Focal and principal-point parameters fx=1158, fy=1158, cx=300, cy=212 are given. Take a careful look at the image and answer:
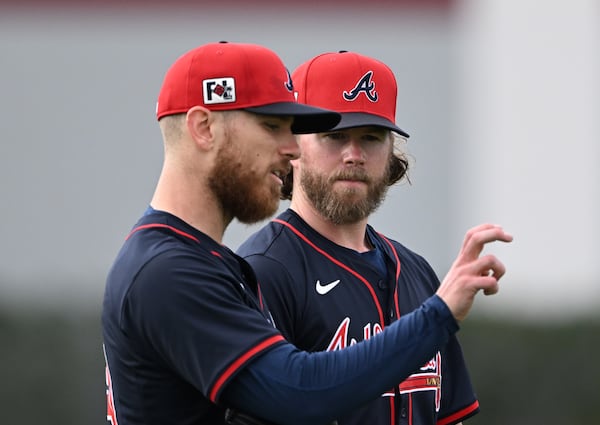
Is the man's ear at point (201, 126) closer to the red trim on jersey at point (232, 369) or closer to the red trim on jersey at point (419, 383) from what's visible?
the red trim on jersey at point (232, 369)

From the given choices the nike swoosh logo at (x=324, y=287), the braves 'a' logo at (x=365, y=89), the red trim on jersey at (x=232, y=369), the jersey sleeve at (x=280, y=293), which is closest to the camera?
the red trim on jersey at (x=232, y=369)

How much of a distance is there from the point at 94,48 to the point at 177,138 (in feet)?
38.6

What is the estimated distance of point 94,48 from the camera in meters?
14.7

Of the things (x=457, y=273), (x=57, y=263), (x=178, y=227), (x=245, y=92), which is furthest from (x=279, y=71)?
(x=57, y=263)

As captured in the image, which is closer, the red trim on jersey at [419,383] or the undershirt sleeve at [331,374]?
the undershirt sleeve at [331,374]

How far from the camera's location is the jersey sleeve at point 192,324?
2.97 m

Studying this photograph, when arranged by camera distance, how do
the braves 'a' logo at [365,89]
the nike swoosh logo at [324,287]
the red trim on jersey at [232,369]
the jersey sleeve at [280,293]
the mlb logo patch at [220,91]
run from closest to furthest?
the red trim on jersey at [232,369]
the mlb logo patch at [220,91]
the jersey sleeve at [280,293]
the nike swoosh logo at [324,287]
the braves 'a' logo at [365,89]

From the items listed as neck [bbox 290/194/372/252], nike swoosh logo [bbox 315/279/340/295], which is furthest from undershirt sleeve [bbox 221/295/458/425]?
neck [bbox 290/194/372/252]

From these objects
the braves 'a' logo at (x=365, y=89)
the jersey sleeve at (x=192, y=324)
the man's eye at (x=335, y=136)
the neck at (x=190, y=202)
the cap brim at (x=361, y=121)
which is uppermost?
the braves 'a' logo at (x=365, y=89)

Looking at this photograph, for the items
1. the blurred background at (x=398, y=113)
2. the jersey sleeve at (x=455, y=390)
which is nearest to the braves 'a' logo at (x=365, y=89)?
the jersey sleeve at (x=455, y=390)

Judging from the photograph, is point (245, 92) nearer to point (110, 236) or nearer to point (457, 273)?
point (457, 273)

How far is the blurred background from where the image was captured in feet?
46.9

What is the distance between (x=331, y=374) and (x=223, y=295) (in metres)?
0.35

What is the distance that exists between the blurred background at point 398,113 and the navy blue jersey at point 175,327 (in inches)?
429
